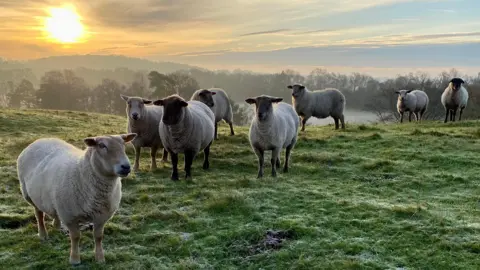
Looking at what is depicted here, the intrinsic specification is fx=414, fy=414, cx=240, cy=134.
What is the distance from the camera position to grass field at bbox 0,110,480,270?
648 cm

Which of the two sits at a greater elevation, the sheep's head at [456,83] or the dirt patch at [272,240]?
the sheep's head at [456,83]

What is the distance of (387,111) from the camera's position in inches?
2170

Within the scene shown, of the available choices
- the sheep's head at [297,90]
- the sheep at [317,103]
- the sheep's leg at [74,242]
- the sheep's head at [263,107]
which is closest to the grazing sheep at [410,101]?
the sheep at [317,103]

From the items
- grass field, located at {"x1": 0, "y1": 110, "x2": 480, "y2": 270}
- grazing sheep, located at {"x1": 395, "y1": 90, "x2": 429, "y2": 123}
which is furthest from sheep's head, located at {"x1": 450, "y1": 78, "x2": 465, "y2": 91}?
grass field, located at {"x1": 0, "y1": 110, "x2": 480, "y2": 270}

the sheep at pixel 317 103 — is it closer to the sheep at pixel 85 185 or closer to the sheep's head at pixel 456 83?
the sheep's head at pixel 456 83

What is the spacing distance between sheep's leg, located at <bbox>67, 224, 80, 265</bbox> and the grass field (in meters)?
0.12

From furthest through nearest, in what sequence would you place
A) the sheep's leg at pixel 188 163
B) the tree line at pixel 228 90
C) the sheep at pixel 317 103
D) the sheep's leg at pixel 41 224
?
the tree line at pixel 228 90
the sheep at pixel 317 103
the sheep's leg at pixel 188 163
the sheep's leg at pixel 41 224

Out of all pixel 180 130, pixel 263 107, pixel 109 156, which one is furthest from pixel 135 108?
pixel 109 156

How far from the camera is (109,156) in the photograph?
19.4 ft

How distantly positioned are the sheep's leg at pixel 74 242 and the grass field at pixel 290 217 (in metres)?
0.12

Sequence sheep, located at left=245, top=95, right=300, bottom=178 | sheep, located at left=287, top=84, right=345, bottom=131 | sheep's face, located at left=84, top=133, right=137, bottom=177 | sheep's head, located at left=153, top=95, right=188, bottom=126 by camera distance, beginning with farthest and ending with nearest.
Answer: sheep, located at left=287, top=84, right=345, bottom=131 < sheep, located at left=245, top=95, right=300, bottom=178 < sheep's head, located at left=153, top=95, right=188, bottom=126 < sheep's face, located at left=84, top=133, right=137, bottom=177

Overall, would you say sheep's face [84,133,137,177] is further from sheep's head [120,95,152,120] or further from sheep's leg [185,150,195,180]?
sheep's head [120,95,152,120]

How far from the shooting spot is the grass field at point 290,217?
6477mm

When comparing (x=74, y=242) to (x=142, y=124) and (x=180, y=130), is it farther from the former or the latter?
(x=142, y=124)
